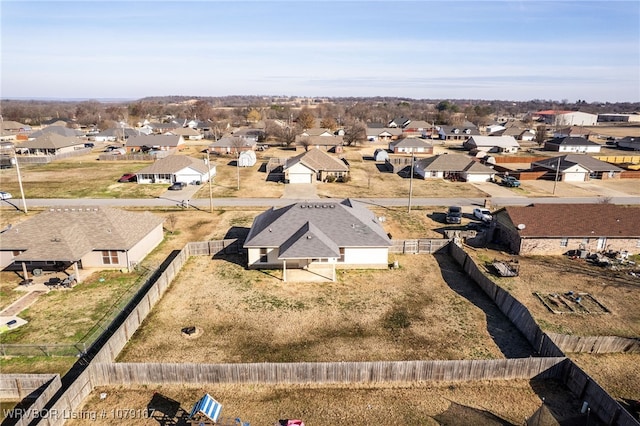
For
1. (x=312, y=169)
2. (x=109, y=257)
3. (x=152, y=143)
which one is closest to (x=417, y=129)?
(x=312, y=169)

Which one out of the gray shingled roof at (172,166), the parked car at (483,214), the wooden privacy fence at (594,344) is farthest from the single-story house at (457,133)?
the wooden privacy fence at (594,344)

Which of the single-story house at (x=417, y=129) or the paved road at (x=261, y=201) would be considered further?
the single-story house at (x=417, y=129)

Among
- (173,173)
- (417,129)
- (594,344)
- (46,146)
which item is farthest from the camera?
(417,129)

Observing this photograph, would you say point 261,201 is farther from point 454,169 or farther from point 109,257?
point 454,169

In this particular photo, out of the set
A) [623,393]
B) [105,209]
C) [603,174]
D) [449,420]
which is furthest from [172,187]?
[603,174]

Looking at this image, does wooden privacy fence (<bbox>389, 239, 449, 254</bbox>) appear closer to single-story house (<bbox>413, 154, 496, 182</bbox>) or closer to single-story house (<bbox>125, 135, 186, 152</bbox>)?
single-story house (<bbox>413, 154, 496, 182</bbox>)

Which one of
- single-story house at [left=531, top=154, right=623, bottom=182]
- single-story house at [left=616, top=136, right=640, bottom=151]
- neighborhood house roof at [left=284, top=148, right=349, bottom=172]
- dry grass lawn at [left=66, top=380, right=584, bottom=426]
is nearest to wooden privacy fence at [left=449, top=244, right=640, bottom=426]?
dry grass lawn at [left=66, top=380, right=584, bottom=426]

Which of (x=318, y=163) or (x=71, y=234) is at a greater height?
(x=318, y=163)

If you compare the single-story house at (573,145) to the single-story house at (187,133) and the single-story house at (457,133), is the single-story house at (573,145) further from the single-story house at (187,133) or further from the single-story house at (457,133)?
the single-story house at (187,133)
